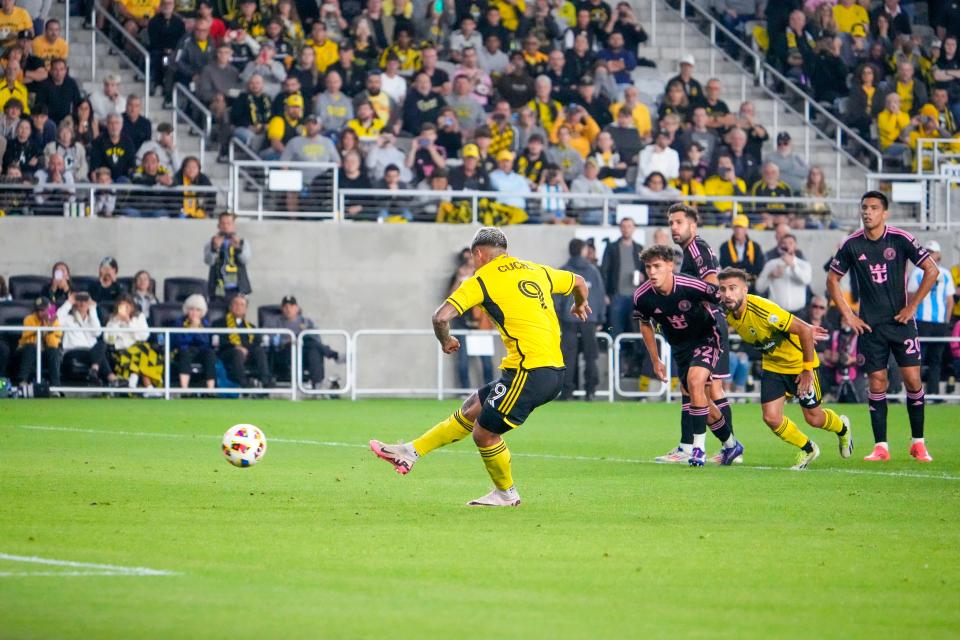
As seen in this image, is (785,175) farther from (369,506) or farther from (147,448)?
(369,506)

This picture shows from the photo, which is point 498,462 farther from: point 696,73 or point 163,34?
point 696,73

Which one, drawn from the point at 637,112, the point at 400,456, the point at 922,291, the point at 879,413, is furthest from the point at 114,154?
the point at 400,456

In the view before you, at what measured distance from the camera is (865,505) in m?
11.7

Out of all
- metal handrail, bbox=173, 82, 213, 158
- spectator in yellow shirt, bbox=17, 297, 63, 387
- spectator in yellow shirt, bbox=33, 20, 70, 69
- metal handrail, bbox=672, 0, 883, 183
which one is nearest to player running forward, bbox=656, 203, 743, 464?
spectator in yellow shirt, bbox=17, 297, 63, 387

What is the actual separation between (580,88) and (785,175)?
384cm

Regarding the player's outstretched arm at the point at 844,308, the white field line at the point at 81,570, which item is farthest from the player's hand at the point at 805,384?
the white field line at the point at 81,570

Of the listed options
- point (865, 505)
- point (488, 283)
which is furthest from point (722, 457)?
point (488, 283)

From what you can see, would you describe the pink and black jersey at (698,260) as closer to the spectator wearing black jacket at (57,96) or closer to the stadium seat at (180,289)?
the stadium seat at (180,289)

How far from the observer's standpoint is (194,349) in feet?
82.0

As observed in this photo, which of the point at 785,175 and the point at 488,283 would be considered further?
the point at 785,175

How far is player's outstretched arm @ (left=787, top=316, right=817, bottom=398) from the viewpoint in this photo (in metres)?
14.6

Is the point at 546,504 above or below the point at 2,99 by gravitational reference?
below

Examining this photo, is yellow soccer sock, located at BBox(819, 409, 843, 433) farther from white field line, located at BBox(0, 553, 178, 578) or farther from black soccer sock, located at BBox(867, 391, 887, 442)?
white field line, located at BBox(0, 553, 178, 578)

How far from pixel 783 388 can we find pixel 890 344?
1348 millimetres
